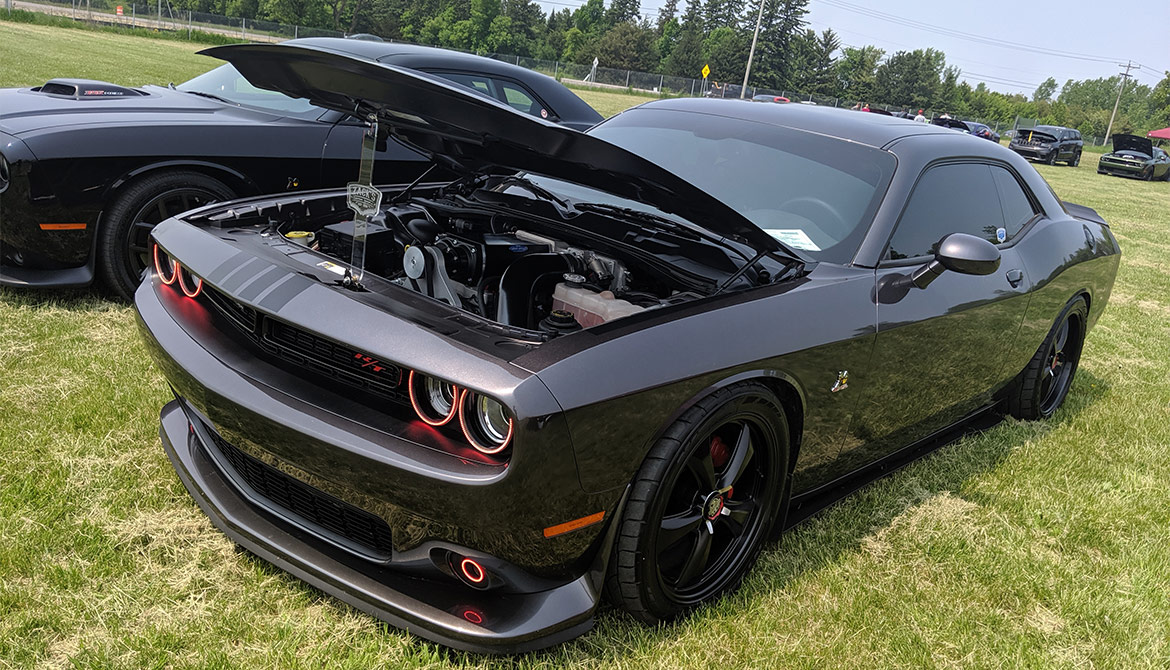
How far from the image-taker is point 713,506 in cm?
227

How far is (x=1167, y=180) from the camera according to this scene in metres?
28.0

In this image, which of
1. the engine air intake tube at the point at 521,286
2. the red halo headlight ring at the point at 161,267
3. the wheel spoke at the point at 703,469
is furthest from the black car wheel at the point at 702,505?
the red halo headlight ring at the point at 161,267

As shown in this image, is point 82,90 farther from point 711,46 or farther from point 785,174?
point 711,46

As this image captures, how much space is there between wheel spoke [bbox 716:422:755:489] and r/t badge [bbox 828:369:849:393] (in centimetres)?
35

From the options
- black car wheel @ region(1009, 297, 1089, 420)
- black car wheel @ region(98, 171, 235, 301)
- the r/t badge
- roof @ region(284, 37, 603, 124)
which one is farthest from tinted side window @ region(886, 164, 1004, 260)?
black car wheel @ region(98, 171, 235, 301)

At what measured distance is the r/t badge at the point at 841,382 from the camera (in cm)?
249

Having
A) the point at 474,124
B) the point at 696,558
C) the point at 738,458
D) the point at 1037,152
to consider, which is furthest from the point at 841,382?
the point at 1037,152

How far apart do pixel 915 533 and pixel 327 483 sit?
2073 mm

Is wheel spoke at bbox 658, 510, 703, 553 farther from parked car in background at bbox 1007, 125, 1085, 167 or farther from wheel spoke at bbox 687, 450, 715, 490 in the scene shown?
parked car in background at bbox 1007, 125, 1085, 167

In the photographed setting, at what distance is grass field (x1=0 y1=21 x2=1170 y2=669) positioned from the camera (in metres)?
2.04

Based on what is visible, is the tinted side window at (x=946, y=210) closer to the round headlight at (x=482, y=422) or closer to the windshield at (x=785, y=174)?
the windshield at (x=785, y=174)

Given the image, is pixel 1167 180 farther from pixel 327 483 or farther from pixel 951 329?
pixel 327 483

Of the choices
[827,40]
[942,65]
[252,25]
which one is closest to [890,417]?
[252,25]

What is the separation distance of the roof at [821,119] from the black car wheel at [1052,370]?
3.70 ft
